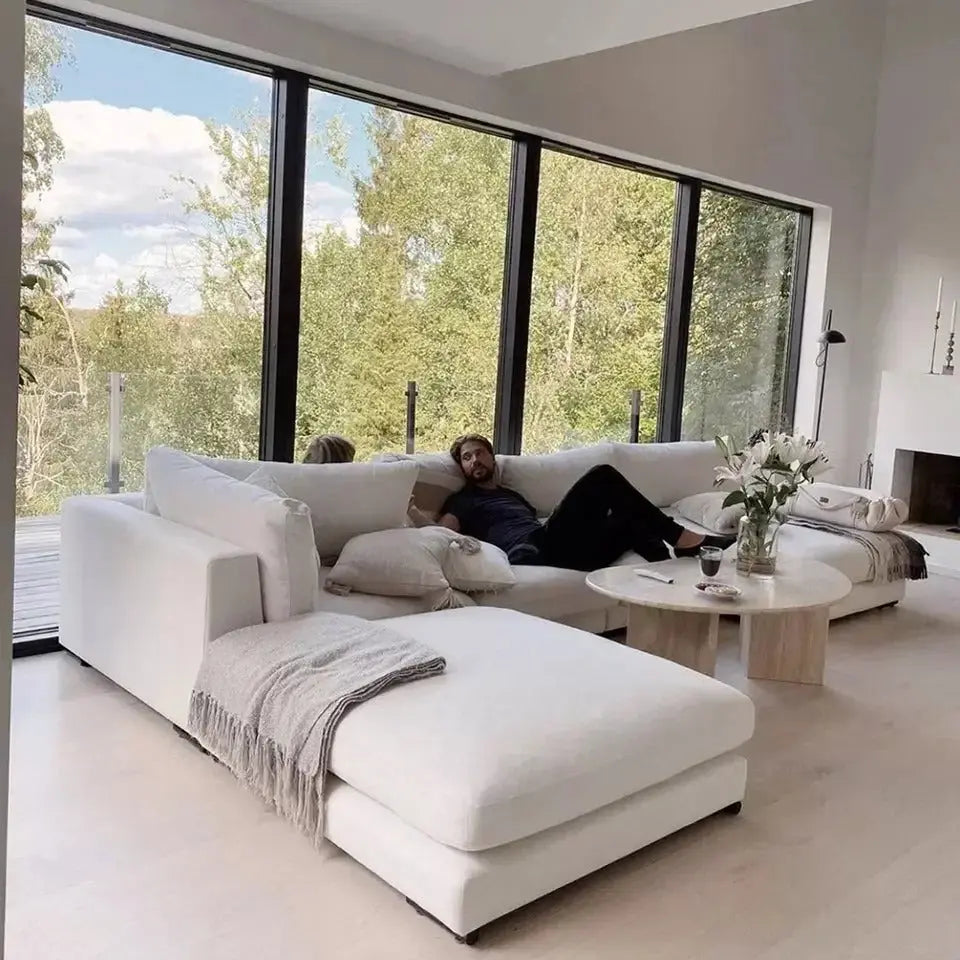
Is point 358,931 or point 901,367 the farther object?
point 901,367

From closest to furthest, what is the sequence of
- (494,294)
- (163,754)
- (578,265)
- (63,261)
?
(163,754)
(63,261)
(494,294)
(578,265)

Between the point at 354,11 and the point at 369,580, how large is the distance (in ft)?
7.29

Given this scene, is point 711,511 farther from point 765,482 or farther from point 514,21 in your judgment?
point 514,21

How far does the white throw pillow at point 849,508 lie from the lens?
195 inches

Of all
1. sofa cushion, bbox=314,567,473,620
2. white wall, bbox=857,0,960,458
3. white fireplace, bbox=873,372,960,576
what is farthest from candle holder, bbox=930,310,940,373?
sofa cushion, bbox=314,567,473,620

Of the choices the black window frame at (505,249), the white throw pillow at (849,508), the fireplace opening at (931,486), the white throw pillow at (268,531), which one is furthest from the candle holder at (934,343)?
the white throw pillow at (268,531)

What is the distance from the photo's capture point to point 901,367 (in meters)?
6.89

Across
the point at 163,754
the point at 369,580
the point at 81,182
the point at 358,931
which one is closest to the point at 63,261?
the point at 81,182

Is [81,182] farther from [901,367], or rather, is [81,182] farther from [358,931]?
[901,367]

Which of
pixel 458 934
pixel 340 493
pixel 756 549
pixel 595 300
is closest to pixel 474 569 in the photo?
pixel 340 493

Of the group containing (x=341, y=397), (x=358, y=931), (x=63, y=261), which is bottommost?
(x=358, y=931)

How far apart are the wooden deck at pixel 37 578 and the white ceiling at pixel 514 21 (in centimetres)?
219

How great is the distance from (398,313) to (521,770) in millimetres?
2951

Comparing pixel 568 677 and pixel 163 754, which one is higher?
pixel 568 677
